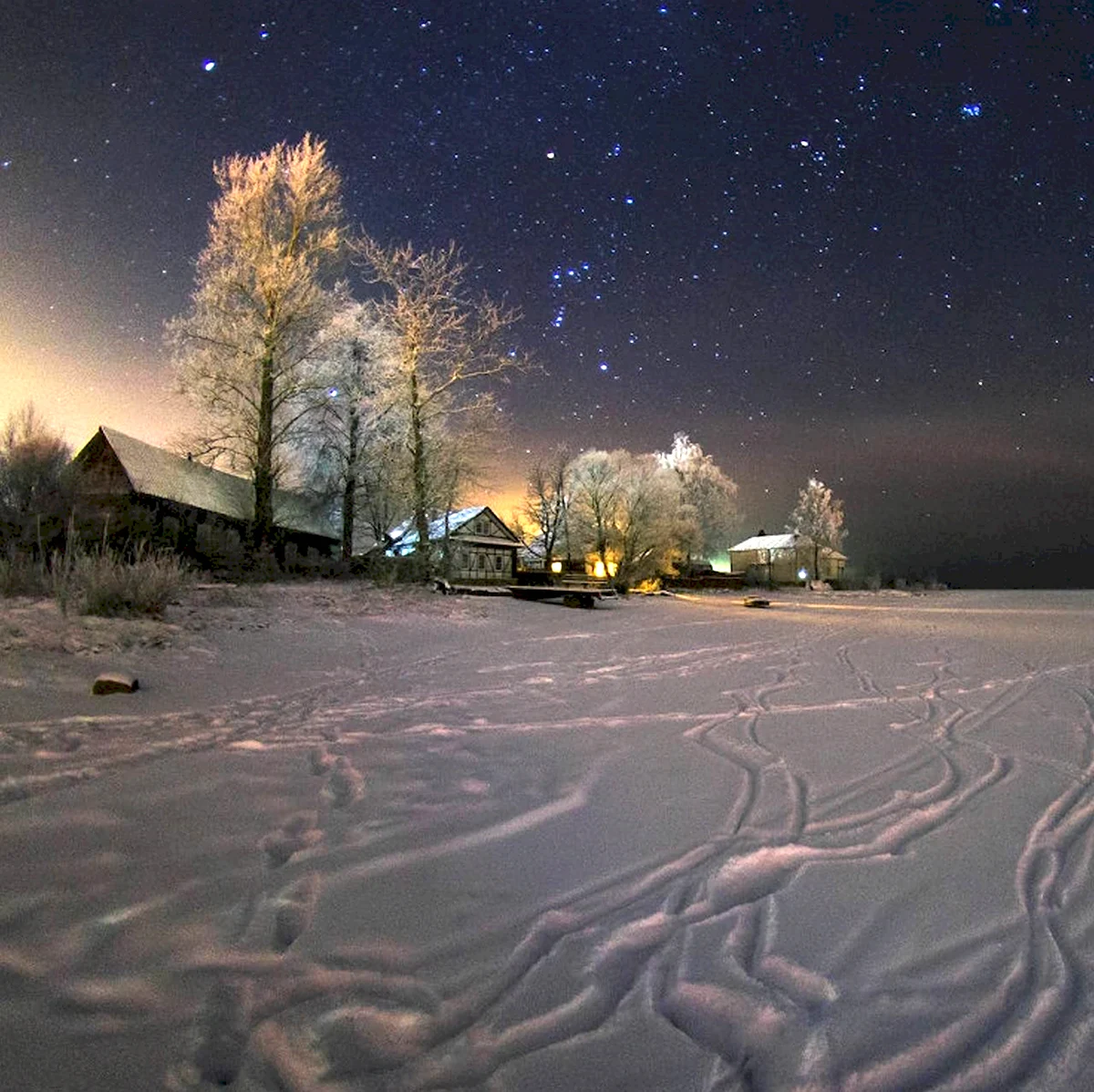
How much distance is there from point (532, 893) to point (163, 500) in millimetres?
25545

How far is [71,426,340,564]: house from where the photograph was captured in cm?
2048

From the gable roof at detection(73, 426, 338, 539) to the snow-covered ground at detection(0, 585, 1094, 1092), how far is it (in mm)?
20661

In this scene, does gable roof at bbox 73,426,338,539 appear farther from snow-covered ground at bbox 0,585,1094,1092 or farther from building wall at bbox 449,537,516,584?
snow-covered ground at bbox 0,585,1094,1092

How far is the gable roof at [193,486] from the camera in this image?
23422 mm

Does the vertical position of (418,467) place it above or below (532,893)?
above

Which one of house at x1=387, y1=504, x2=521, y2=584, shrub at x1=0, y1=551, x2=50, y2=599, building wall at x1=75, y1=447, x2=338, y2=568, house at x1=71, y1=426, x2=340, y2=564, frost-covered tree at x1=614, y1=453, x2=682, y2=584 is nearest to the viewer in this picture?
shrub at x1=0, y1=551, x2=50, y2=599

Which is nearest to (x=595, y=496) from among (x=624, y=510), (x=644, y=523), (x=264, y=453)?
(x=624, y=510)

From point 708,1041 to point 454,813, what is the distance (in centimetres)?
188

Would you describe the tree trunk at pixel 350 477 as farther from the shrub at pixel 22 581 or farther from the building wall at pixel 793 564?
the building wall at pixel 793 564

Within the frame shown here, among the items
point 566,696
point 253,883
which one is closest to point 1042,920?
point 253,883

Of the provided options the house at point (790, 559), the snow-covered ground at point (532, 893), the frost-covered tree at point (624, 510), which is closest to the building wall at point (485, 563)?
the frost-covered tree at point (624, 510)

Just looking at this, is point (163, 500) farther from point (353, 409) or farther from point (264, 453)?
point (353, 409)

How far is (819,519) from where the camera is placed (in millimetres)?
67562

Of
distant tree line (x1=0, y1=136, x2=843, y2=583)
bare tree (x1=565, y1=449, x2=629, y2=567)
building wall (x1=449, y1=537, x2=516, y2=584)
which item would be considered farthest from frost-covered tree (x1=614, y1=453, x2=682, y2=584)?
distant tree line (x1=0, y1=136, x2=843, y2=583)
